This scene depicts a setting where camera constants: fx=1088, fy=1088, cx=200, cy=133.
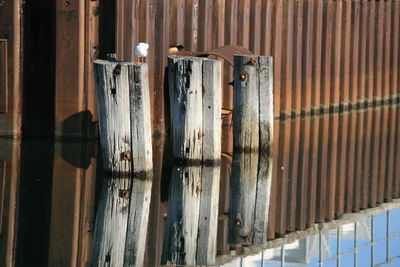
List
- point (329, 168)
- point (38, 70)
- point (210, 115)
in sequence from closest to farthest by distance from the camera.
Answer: point (210, 115) → point (329, 168) → point (38, 70)

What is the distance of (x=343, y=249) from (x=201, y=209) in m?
1.56

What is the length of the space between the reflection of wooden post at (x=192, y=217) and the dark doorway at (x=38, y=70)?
3098 mm

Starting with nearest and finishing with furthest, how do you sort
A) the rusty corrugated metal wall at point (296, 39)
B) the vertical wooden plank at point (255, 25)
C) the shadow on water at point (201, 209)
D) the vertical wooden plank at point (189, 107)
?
the shadow on water at point (201, 209) → the vertical wooden plank at point (189, 107) → the rusty corrugated metal wall at point (296, 39) → the vertical wooden plank at point (255, 25)

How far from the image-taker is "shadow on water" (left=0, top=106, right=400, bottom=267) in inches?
355

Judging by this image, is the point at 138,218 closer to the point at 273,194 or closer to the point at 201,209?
the point at 201,209

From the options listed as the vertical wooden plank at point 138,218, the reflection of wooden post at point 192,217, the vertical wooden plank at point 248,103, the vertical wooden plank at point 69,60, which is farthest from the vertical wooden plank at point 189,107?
the vertical wooden plank at point 69,60

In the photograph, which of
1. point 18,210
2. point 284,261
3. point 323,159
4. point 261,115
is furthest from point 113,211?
point 323,159

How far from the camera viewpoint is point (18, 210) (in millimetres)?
10352

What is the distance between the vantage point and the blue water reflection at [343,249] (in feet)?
30.1

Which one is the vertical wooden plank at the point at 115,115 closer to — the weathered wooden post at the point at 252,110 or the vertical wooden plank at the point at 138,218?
→ the vertical wooden plank at the point at 138,218

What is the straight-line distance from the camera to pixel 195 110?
519 inches

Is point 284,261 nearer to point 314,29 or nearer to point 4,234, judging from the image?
point 4,234

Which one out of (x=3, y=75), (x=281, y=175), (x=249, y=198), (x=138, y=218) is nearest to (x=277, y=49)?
(x=3, y=75)

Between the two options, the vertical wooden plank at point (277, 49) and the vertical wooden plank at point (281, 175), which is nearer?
the vertical wooden plank at point (281, 175)
